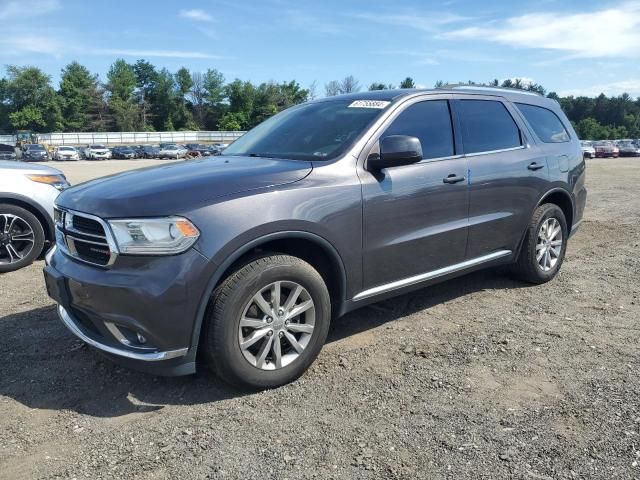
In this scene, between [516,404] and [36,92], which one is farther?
[36,92]

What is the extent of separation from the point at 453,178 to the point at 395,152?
0.82 metres

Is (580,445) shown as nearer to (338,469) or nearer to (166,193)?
(338,469)

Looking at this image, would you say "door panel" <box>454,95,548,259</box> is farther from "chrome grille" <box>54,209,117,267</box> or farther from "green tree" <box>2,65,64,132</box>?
"green tree" <box>2,65,64,132</box>

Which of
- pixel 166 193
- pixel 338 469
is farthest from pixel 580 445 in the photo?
pixel 166 193

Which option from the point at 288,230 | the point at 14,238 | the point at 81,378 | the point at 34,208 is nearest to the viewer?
the point at 288,230

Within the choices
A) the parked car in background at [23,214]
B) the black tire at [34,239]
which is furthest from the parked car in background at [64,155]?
the black tire at [34,239]

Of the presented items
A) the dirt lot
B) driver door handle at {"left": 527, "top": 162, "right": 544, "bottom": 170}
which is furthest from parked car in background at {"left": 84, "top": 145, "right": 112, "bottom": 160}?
driver door handle at {"left": 527, "top": 162, "right": 544, "bottom": 170}

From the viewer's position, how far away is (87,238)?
3.09 meters

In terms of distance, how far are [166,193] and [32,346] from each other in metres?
1.91

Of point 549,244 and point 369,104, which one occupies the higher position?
point 369,104

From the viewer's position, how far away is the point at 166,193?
2984mm

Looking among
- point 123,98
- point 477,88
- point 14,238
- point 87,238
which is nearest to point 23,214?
point 14,238

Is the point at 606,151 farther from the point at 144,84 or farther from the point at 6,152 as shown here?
the point at 144,84

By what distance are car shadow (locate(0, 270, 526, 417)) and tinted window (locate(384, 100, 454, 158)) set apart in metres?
1.43
